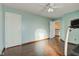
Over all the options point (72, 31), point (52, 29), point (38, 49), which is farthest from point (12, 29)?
point (72, 31)

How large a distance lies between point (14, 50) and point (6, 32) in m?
0.28

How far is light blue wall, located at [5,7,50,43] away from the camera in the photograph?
158 cm

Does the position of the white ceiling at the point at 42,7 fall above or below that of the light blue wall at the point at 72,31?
above

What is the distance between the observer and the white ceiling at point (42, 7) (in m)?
1.41

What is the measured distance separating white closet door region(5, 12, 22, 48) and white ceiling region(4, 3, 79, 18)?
147 mm

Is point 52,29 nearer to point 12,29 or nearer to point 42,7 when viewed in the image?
point 42,7

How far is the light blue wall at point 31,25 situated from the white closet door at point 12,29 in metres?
0.07

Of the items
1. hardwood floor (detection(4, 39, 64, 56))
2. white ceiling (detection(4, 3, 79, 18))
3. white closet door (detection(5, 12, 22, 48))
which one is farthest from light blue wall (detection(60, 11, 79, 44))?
white closet door (detection(5, 12, 22, 48))

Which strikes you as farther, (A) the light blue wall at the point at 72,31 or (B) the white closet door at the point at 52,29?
(B) the white closet door at the point at 52,29

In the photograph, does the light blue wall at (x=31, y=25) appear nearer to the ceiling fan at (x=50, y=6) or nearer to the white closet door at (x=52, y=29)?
the white closet door at (x=52, y=29)

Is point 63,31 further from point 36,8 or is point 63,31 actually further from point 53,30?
point 36,8

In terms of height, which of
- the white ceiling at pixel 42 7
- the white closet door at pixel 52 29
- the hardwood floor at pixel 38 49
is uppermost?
the white ceiling at pixel 42 7

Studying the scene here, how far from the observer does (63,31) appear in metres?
1.50

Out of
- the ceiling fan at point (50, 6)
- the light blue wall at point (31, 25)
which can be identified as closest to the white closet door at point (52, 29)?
the light blue wall at point (31, 25)
